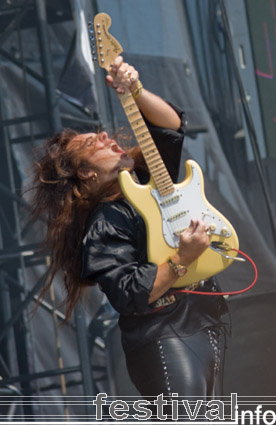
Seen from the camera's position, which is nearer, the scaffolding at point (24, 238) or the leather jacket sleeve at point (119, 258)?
the leather jacket sleeve at point (119, 258)

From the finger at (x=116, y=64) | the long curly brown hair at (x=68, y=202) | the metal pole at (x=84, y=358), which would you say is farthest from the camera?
the metal pole at (x=84, y=358)

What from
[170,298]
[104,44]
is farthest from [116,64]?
[170,298]

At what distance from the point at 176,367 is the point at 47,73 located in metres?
1.88

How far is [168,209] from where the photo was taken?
2.21 meters

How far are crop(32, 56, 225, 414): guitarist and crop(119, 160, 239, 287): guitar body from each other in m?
0.06

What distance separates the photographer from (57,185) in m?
2.30

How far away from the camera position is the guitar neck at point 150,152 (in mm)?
2164

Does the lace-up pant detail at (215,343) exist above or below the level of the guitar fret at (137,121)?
below

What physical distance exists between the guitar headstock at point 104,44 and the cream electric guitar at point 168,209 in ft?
0.07

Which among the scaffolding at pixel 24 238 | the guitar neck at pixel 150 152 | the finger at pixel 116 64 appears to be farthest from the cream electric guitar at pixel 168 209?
the scaffolding at pixel 24 238

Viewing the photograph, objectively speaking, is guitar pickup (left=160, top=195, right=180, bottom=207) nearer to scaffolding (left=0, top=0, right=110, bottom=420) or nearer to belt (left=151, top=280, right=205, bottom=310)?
belt (left=151, top=280, right=205, bottom=310)

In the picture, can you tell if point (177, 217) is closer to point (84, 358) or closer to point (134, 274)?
point (134, 274)

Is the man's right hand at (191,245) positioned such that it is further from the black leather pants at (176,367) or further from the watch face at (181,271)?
the black leather pants at (176,367)

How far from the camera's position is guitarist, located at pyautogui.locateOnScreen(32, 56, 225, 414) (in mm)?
2098
